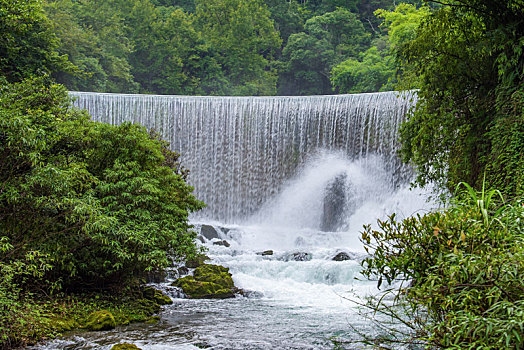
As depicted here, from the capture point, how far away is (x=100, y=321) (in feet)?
24.5

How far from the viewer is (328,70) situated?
34.2 meters

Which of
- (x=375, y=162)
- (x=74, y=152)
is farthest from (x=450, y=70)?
(x=375, y=162)

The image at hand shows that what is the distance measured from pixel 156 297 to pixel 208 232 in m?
7.69

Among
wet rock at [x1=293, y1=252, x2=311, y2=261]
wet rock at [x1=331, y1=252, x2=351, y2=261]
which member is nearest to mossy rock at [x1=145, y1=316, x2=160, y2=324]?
wet rock at [x1=293, y1=252, x2=311, y2=261]

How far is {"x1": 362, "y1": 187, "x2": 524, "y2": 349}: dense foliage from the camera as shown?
3.31m

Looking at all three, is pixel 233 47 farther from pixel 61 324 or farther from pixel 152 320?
pixel 61 324

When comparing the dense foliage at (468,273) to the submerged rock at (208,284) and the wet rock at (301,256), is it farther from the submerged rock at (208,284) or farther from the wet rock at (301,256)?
the wet rock at (301,256)

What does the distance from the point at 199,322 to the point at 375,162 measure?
12267 millimetres

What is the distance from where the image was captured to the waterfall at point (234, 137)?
66.8 feet

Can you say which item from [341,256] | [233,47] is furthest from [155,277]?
[233,47]

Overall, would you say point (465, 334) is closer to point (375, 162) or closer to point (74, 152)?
point (74, 152)

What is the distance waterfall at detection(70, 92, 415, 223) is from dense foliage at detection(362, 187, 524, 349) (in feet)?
53.0

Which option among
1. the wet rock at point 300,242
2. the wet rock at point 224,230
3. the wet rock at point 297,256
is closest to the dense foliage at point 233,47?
the wet rock at point 300,242

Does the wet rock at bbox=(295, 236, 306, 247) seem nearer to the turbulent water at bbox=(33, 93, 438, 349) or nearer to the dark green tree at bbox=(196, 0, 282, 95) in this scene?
the turbulent water at bbox=(33, 93, 438, 349)
